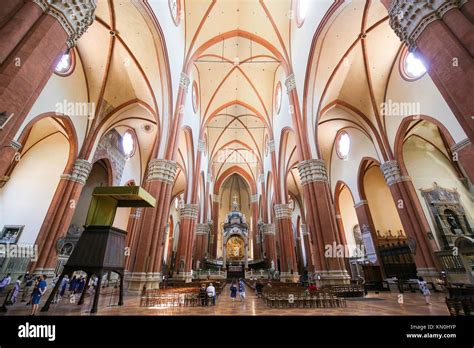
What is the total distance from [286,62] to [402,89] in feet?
23.8

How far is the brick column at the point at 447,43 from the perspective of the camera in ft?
13.4

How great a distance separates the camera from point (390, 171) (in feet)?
43.1

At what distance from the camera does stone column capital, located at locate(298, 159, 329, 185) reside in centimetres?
1098

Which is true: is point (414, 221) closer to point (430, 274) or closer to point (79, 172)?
point (430, 274)

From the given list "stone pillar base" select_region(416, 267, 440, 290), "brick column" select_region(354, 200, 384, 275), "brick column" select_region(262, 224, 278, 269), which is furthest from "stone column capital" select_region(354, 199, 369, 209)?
"brick column" select_region(262, 224, 278, 269)

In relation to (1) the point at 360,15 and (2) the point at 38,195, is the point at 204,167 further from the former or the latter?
(1) the point at 360,15

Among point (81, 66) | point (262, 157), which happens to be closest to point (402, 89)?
point (262, 157)

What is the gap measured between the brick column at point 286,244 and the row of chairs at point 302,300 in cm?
994

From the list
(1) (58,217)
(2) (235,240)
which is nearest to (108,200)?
(1) (58,217)

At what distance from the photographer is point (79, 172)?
41.8 ft

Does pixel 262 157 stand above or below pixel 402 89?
above

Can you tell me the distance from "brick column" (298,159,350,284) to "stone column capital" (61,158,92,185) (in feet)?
41.4

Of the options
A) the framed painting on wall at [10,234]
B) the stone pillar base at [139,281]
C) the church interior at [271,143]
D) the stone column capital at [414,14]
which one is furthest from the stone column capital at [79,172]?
the stone column capital at [414,14]
